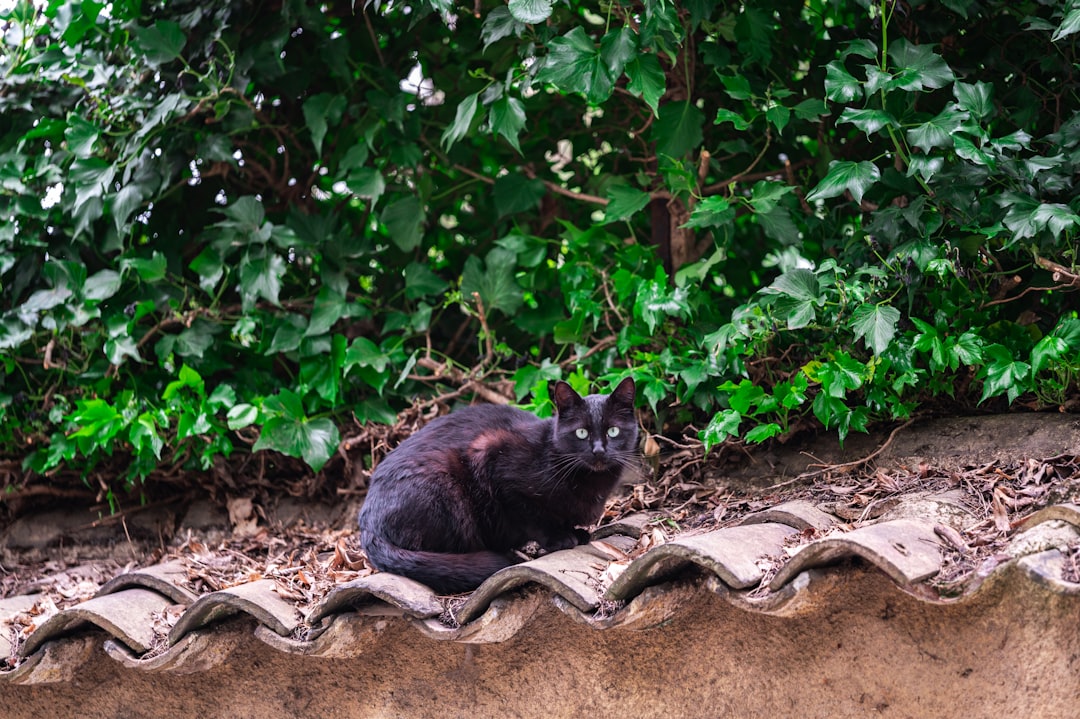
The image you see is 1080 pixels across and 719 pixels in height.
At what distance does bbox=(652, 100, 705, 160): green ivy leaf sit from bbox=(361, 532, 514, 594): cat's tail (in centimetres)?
156

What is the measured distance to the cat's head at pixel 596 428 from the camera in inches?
115

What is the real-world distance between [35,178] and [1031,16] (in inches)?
140

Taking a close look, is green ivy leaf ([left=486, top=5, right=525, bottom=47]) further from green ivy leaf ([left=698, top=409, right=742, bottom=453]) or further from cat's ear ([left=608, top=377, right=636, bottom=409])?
green ivy leaf ([left=698, top=409, right=742, bottom=453])

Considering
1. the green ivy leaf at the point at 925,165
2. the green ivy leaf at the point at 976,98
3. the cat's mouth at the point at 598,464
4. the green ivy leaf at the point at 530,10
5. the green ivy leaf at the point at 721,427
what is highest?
the green ivy leaf at the point at 530,10

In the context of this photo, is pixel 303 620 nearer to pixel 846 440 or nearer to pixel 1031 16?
pixel 846 440

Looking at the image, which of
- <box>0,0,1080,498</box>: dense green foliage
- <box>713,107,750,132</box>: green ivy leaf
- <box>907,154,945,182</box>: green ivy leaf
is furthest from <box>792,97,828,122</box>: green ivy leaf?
<box>907,154,945,182</box>: green ivy leaf

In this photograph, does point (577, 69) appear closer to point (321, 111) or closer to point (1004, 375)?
point (321, 111)

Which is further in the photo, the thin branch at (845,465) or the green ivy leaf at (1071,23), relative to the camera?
the thin branch at (845,465)

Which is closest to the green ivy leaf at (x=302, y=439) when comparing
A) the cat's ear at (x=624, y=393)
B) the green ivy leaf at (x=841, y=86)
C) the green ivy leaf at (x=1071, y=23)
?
the cat's ear at (x=624, y=393)

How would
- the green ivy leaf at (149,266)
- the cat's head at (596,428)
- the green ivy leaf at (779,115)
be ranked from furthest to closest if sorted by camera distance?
the green ivy leaf at (149,266) → the green ivy leaf at (779,115) → the cat's head at (596,428)

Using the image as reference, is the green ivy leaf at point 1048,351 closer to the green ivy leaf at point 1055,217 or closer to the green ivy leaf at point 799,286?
the green ivy leaf at point 1055,217

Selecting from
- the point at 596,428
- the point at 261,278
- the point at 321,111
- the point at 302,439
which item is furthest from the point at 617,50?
the point at 302,439

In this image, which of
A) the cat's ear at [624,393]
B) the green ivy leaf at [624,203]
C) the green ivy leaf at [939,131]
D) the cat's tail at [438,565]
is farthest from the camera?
the green ivy leaf at [624,203]

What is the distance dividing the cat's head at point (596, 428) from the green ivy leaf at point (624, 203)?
721 mm
